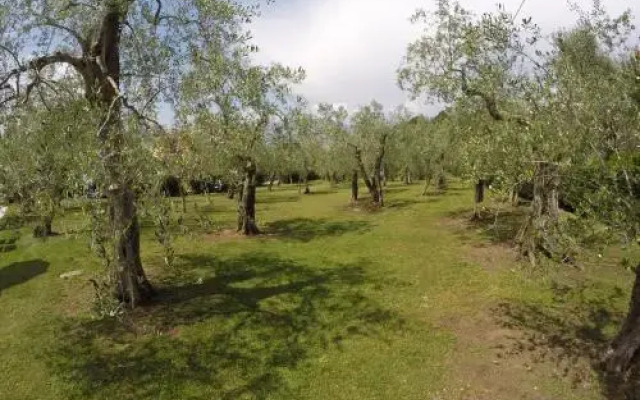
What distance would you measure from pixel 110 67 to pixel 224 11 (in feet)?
17.5

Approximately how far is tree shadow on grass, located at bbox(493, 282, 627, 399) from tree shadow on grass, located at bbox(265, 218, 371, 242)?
18.5 m

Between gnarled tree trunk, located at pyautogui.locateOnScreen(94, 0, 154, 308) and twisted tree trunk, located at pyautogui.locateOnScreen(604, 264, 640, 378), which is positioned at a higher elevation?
gnarled tree trunk, located at pyautogui.locateOnScreen(94, 0, 154, 308)

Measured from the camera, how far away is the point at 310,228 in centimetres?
4306

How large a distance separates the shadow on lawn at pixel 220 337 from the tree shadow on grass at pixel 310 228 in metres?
12.0

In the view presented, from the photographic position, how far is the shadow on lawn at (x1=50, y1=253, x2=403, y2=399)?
17.4 meters

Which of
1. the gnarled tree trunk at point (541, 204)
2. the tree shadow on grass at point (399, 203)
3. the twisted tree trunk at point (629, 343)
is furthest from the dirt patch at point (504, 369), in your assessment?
the tree shadow on grass at point (399, 203)

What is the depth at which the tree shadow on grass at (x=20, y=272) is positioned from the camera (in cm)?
2755

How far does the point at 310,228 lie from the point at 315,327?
21.6m

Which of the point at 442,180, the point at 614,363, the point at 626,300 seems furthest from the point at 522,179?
the point at 442,180

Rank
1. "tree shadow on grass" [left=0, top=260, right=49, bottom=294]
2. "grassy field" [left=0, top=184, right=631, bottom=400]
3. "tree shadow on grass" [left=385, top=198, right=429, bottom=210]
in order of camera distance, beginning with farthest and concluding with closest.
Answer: "tree shadow on grass" [left=385, top=198, right=429, bottom=210]
"tree shadow on grass" [left=0, top=260, right=49, bottom=294]
"grassy field" [left=0, top=184, right=631, bottom=400]

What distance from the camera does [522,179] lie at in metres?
16.8

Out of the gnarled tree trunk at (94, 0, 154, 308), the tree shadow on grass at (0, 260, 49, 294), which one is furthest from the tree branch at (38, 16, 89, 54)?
the tree shadow on grass at (0, 260, 49, 294)

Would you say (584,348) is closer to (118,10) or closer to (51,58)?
(118,10)

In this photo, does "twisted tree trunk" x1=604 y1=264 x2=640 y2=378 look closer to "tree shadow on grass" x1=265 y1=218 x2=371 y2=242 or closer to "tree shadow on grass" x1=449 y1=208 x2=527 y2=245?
"tree shadow on grass" x1=449 y1=208 x2=527 y2=245
